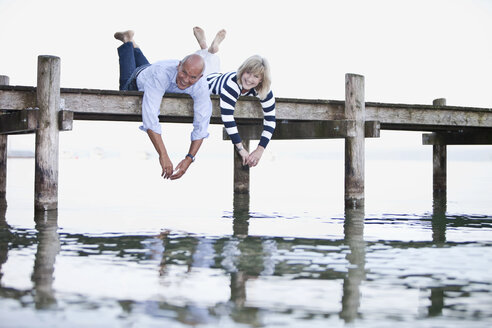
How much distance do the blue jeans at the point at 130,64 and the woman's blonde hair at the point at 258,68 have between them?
1.51 metres

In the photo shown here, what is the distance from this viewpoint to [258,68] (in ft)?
26.5

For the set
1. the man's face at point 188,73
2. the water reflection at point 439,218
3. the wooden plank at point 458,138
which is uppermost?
the man's face at point 188,73

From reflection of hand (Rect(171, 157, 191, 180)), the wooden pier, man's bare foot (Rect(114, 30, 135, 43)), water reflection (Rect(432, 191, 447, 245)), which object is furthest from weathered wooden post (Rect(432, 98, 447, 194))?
reflection of hand (Rect(171, 157, 191, 180))

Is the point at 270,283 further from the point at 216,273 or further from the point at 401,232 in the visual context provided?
the point at 401,232

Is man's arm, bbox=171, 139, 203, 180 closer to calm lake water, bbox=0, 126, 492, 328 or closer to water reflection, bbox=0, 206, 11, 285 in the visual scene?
calm lake water, bbox=0, 126, 492, 328

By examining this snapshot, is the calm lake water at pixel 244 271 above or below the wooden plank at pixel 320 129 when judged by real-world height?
below

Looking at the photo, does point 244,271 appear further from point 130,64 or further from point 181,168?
point 130,64

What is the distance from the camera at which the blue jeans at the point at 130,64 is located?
9.01 metres

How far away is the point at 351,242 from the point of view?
7.00m

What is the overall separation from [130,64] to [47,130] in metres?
1.38

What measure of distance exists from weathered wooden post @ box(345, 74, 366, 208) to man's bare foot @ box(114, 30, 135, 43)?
3.35m

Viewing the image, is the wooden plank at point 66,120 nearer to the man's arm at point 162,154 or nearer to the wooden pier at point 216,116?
the wooden pier at point 216,116

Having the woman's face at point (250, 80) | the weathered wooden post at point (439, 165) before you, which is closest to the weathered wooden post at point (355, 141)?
the woman's face at point (250, 80)

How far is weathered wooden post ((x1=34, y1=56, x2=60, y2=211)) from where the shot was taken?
8.69 m
